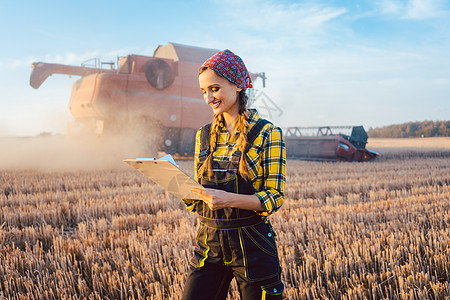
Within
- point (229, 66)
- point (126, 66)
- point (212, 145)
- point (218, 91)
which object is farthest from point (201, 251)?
point (126, 66)

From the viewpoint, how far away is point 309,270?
2814 millimetres

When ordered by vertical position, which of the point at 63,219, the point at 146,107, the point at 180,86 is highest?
the point at 180,86

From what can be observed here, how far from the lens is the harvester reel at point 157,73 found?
38.9 feet

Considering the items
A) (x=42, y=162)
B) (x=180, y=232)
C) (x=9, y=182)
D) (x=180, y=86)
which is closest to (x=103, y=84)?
(x=180, y=86)

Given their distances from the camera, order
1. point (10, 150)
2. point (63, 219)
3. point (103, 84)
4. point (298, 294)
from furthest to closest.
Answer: point (10, 150), point (103, 84), point (63, 219), point (298, 294)

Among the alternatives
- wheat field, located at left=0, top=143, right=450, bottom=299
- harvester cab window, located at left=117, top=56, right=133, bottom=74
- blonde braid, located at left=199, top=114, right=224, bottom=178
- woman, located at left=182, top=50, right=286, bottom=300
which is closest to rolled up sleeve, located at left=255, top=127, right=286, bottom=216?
woman, located at left=182, top=50, right=286, bottom=300

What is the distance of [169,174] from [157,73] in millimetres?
10985

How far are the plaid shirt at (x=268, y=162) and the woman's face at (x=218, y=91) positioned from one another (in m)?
0.14

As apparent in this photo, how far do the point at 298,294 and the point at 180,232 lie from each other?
1.55 meters

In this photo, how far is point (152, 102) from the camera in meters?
12.0

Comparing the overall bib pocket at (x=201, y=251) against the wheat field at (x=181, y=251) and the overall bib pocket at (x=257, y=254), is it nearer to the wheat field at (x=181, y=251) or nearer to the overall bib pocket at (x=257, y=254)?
the overall bib pocket at (x=257, y=254)

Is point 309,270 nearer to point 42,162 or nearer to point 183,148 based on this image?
point 183,148

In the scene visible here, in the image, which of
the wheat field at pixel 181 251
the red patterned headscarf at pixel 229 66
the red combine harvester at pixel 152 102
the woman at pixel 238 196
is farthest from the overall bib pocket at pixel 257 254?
the red combine harvester at pixel 152 102

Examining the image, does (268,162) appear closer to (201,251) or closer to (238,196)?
(238,196)
